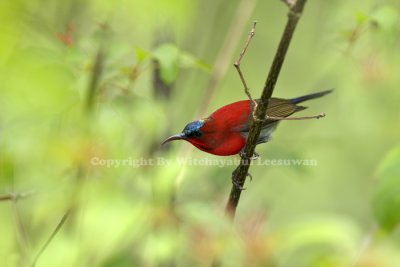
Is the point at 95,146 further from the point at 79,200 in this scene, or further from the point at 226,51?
the point at 226,51

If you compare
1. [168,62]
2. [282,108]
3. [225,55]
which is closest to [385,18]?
[282,108]

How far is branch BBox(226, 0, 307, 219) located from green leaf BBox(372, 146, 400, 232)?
61 centimetres

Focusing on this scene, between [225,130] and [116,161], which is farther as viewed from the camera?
[116,161]

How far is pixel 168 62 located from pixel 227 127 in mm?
300

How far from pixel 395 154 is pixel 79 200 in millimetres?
1097

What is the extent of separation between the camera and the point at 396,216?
2.04m

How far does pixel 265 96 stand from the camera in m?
1.43

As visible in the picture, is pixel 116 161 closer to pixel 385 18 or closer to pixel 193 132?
pixel 193 132

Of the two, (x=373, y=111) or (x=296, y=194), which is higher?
(x=373, y=111)

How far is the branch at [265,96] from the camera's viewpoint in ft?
4.21

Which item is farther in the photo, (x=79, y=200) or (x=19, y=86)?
(x=79, y=200)

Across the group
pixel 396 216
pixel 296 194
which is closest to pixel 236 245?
pixel 396 216

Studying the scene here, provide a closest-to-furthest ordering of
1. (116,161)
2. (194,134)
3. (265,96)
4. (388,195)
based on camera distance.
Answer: (265,96) → (194,134) → (388,195) → (116,161)

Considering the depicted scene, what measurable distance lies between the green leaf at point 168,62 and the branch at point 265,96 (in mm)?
496
